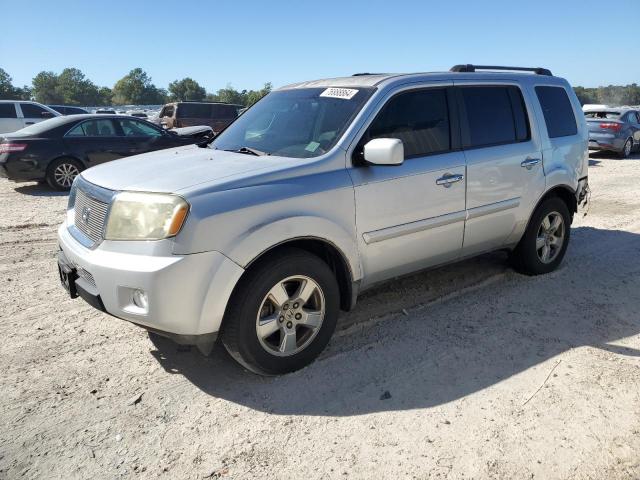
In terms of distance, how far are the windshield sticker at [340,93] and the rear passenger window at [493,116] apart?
3.29ft

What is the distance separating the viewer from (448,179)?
393 cm

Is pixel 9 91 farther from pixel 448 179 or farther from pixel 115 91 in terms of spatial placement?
pixel 448 179

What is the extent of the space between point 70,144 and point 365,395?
8.95m

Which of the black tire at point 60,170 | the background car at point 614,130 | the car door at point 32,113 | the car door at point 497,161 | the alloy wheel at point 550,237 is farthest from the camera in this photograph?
the car door at point 32,113

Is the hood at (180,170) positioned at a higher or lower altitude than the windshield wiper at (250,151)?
lower

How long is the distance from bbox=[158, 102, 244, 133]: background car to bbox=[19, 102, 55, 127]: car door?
192 inches

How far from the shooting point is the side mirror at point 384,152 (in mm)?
3281

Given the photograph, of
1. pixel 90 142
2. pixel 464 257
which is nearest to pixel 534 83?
pixel 464 257

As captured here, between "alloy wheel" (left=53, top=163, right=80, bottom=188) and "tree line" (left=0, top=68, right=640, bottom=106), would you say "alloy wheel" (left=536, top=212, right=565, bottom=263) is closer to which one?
"alloy wheel" (left=53, top=163, right=80, bottom=188)

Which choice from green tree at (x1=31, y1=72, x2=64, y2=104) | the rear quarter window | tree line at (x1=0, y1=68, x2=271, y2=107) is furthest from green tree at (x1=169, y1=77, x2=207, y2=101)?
the rear quarter window

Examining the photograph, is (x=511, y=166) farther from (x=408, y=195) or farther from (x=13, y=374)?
(x=13, y=374)

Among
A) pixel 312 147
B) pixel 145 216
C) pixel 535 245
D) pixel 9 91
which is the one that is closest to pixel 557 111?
pixel 535 245

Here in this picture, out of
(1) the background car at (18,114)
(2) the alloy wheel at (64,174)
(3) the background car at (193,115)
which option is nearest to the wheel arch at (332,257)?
(2) the alloy wheel at (64,174)

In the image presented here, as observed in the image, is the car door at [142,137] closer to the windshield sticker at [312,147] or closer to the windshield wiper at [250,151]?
the windshield wiper at [250,151]
